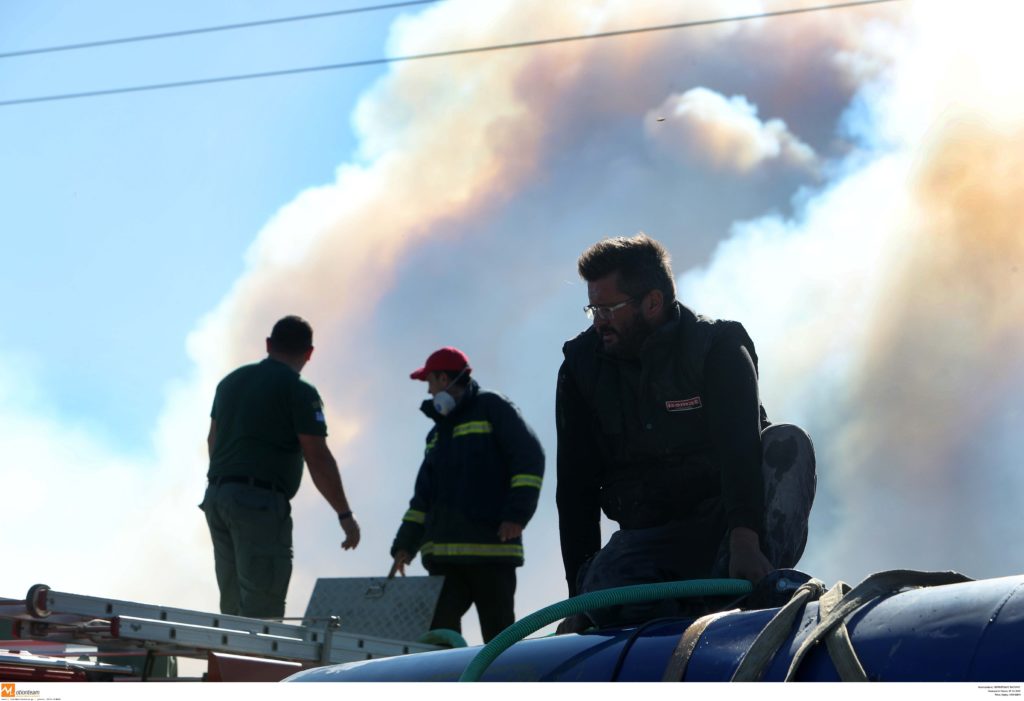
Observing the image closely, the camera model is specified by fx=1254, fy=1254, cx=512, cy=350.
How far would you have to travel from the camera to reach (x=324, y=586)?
6090 millimetres

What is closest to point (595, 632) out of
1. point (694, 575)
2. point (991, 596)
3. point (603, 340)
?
point (991, 596)

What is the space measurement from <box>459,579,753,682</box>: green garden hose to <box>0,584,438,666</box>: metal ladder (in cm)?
203

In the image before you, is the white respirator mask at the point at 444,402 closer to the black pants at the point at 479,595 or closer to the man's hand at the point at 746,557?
the black pants at the point at 479,595

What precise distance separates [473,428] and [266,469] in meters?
1.12

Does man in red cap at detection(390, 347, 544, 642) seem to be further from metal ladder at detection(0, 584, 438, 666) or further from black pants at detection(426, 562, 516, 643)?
metal ladder at detection(0, 584, 438, 666)

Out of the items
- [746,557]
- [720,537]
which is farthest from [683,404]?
[746,557]

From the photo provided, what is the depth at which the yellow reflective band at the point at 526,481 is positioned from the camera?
6615 millimetres

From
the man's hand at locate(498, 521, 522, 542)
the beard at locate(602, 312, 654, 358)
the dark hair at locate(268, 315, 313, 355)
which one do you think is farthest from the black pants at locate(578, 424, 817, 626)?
the dark hair at locate(268, 315, 313, 355)

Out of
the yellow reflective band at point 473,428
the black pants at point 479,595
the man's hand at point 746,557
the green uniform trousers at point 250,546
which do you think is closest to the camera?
the man's hand at point 746,557

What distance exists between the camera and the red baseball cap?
22.8 ft

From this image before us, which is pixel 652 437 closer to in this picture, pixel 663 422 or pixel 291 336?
pixel 663 422

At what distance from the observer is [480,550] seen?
6.55 metres

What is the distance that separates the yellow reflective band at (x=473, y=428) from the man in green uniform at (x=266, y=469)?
0.70 m

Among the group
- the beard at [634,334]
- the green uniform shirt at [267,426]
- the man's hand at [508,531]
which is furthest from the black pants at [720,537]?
the green uniform shirt at [267,426]
